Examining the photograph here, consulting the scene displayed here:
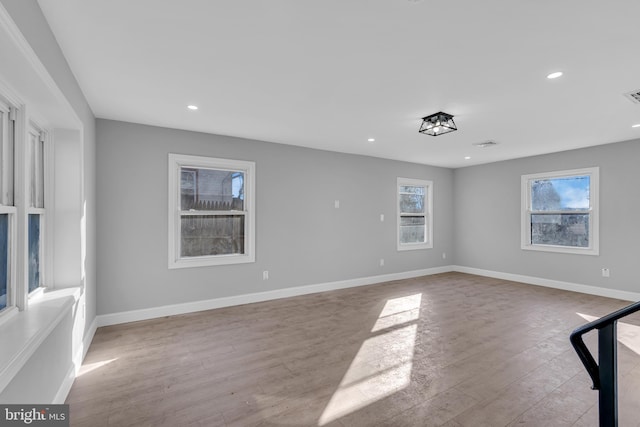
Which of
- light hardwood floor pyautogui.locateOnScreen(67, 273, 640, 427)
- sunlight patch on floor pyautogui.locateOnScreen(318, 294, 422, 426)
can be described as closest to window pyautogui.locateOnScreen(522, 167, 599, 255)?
light hardwood floor pyautogui.locateOnScreen(67, 273, 640, 427)

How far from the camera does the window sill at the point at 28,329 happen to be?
4.29 ft

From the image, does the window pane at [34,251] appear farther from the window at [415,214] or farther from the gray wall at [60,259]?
the window at [415,214]

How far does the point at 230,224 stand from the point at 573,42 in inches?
163

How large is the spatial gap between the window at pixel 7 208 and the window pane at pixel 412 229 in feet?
19.2

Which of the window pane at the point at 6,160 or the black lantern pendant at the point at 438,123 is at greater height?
the black lantern pendant at the point at 438,123

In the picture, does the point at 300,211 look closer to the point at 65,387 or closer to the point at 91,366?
the point at 91,366

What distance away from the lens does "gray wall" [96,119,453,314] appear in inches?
145

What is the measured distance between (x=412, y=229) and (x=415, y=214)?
34cm

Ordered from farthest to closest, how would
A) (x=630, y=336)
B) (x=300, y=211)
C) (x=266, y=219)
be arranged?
(x=300, y=211) < (x=266, y=219) < (x=630, y=336)

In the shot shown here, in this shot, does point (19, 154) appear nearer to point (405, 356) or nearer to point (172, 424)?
point (172, 424)

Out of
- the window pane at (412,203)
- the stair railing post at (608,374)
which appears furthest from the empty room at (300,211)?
the window pane at (412,203)

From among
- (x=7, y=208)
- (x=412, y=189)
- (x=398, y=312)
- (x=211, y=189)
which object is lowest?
(x=398, y=312)

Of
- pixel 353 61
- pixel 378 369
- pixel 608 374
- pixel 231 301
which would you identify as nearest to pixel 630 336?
pixel 378 369

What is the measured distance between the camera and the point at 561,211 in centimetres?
546
